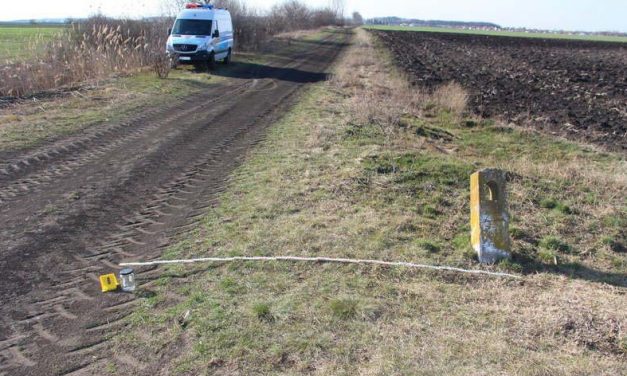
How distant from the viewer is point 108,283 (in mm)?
4625

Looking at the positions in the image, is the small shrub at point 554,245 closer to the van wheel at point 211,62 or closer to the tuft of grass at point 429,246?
the tuft of grass at point 429,246

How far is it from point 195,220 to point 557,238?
4.35 meters

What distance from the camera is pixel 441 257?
18.0ft

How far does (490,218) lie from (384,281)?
56.3 inches

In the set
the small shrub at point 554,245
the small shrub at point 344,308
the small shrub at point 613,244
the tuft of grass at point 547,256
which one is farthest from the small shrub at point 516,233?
the small shrub at point 344,308

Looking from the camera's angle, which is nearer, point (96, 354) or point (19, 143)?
point (96, 354)

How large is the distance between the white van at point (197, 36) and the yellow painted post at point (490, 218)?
18.5 m

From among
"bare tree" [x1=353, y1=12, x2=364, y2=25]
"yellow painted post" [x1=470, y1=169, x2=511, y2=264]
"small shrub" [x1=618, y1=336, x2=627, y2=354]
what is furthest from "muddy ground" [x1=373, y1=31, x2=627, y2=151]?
"bare tree" [x1=353, y1=12, x2=364, y2=25]

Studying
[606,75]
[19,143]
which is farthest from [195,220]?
[606,75]

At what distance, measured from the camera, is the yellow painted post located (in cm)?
541

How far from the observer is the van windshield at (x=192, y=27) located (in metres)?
22.6

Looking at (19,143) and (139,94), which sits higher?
(139,94)

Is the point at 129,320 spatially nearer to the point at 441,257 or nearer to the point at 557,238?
the point at 441,257

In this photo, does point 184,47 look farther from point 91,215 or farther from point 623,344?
point 623,344
